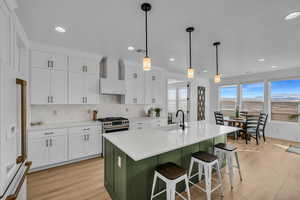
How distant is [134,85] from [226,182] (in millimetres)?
3245

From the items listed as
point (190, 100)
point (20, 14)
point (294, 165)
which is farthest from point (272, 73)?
point (20, 14)

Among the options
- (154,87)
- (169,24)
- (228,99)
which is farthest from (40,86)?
(228,99)

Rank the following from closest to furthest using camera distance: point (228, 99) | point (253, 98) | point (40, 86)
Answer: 1. point (40, 86)
2. point (253, 98)
3. point (228, 99)

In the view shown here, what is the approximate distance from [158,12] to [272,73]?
5799mm

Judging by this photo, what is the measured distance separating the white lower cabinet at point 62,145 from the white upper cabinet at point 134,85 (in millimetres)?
1331

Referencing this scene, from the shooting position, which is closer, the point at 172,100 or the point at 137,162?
the point at 137,162

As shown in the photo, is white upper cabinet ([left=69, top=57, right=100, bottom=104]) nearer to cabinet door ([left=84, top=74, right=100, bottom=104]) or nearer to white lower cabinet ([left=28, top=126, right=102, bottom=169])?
cabinet door ([left=84, top=74, right=100, bottom=104])

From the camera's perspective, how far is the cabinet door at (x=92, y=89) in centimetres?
345

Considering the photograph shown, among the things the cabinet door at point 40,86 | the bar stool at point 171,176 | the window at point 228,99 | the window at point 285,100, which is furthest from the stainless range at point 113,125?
the window at point 285,100

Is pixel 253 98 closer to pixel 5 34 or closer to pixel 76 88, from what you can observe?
pixel 76 88

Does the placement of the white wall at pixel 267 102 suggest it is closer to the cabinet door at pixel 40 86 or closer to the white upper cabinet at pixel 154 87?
the white upper cabinet at pixel 154 87

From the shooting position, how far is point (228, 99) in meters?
6.64

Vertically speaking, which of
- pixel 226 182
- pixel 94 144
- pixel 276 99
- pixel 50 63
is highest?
pixel 50 63

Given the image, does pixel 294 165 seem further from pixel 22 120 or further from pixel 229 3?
pixel 22 120
